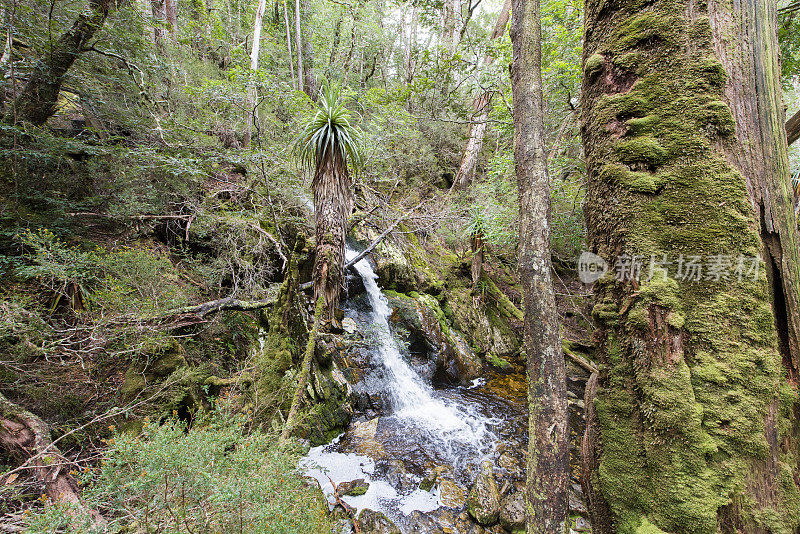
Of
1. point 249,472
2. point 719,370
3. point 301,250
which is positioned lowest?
point 249,472

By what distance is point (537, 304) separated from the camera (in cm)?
197

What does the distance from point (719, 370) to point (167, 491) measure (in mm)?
2808

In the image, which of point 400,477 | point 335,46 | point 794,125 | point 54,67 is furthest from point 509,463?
point 335,46

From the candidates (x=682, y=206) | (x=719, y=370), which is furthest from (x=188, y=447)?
(x=682, y=206)

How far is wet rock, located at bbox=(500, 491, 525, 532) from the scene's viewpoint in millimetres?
3445

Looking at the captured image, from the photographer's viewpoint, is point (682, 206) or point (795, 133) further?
point (795, 133)

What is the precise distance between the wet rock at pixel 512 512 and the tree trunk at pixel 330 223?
10.8 ft

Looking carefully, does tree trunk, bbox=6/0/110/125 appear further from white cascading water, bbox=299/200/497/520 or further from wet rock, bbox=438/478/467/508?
wet rock, bbox=438/478/467/508

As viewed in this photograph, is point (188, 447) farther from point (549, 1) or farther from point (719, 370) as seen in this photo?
point (549, 1)

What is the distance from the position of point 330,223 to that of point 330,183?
565 mm

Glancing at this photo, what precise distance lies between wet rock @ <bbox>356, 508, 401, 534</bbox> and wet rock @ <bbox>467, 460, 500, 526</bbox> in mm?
952

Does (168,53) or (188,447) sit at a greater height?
(168,53)

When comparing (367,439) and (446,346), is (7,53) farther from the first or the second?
(446,346)

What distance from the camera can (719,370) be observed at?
41.2 inches
